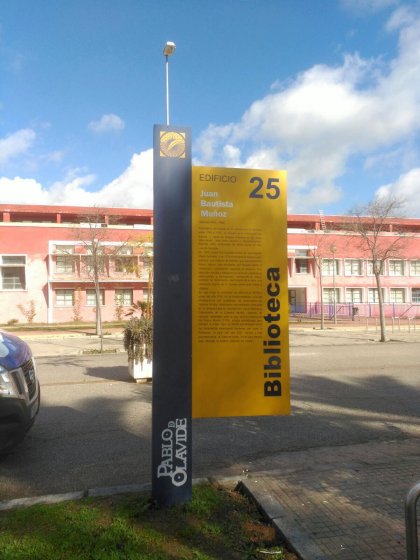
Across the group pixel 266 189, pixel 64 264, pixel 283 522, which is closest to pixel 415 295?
pixel 64 264

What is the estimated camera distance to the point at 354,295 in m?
44.0

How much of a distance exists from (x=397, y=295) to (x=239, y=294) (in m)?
45.5

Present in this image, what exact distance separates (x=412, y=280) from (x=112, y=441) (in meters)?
45.3

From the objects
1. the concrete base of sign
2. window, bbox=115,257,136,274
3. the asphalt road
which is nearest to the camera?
the asphalt road

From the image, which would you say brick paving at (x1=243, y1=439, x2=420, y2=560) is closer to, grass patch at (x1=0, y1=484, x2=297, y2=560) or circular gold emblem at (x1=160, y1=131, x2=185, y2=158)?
grass patch at (x1=0, y1=484, x2=297, y2=560)

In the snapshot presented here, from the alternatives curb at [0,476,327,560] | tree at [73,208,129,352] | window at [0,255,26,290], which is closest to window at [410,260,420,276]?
tree at [73,208,129,352]

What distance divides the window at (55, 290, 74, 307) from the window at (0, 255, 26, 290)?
9.05ft

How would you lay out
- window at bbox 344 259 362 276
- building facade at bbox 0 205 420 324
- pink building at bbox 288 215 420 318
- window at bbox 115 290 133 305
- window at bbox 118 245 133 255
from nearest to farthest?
window at bbox 118 245 133 255 → building facade at bbox 0 205 420 324 → window at bbox 115 290 133 305 → pink building at bbox 288 215 420 318 → window at bbox 344 259 362 276

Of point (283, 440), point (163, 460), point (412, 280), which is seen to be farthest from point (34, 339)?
point (412, 280)

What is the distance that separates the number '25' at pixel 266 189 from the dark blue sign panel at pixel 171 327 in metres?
0.61

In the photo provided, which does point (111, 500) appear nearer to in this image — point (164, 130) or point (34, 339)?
point (164, 130)

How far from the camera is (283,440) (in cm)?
576

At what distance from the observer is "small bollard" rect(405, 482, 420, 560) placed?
218 cm

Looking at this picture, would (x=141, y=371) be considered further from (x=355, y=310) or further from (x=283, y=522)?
(x=355, y=310)
